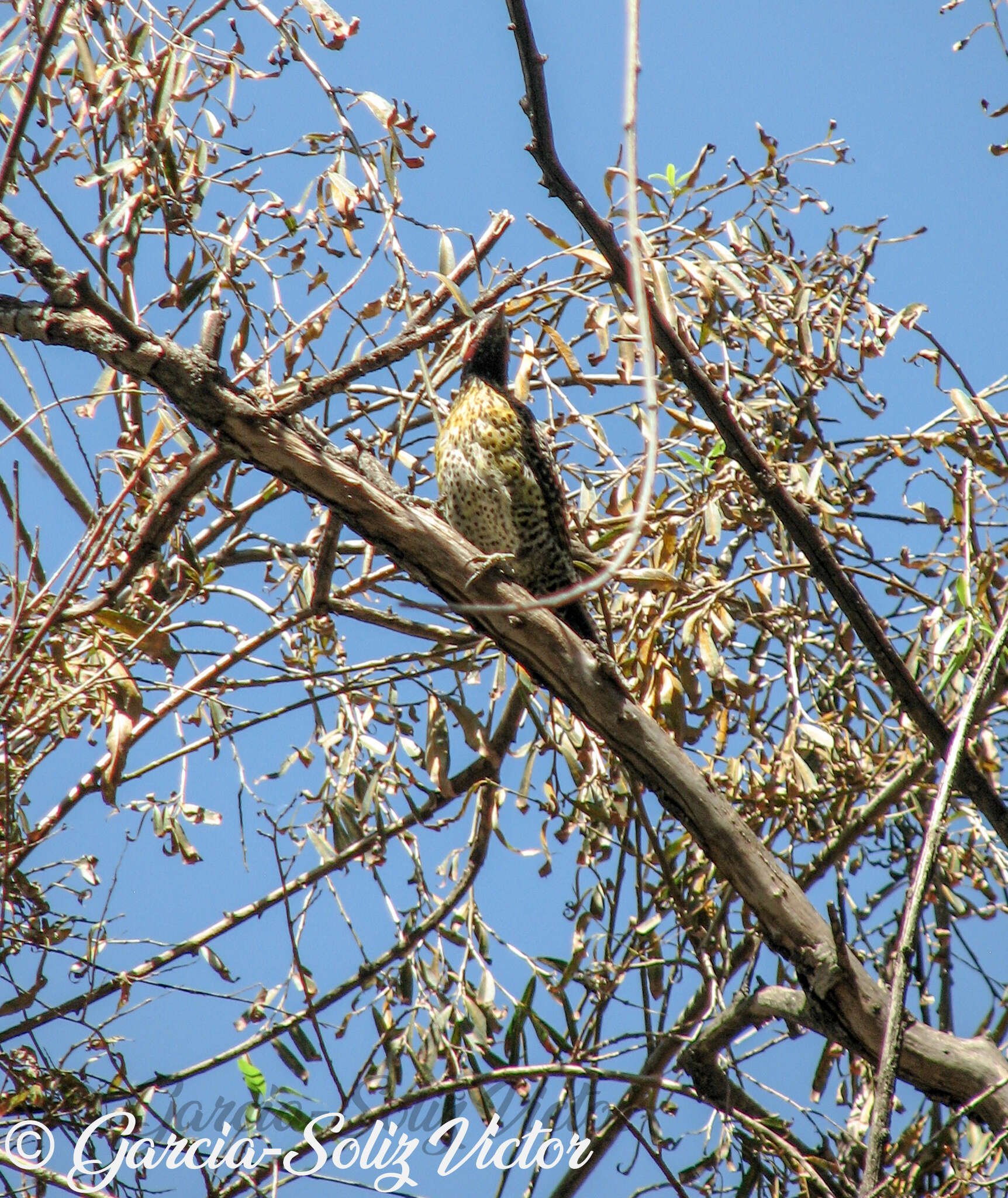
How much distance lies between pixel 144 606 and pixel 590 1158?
5.17 ft

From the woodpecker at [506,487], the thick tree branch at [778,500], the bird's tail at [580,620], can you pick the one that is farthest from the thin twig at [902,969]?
the woodpecker at [506,487]

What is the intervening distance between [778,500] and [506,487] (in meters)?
1.23

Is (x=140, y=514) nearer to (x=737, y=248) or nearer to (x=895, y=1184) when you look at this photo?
(x=737, y=248)

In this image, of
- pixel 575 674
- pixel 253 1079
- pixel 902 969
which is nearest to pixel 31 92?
pixel 575 674

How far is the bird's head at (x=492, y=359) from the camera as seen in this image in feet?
11.1

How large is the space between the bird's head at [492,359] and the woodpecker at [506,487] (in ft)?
0.58

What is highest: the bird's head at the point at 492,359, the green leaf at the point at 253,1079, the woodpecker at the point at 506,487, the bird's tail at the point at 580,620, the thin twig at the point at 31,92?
the bird's head at the point at 492,359

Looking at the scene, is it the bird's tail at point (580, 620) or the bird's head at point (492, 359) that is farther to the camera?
the bird's head at point (492, 359)

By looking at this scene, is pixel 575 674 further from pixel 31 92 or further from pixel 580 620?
pixel 31 92

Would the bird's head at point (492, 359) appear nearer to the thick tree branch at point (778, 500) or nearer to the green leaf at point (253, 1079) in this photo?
the thick tree branch at point (778, 500)

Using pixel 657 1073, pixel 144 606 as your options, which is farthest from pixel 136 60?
pixel 657 1073

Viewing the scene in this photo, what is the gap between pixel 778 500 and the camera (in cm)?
197

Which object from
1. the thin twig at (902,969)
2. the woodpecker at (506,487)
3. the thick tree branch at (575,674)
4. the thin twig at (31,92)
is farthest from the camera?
the woodpecker at (506,487)

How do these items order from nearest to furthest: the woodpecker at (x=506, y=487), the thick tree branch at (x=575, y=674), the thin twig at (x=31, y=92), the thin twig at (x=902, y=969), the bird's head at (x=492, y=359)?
1. the thin twig at (x=31, y=92)
2. the thin twig at (x=902, y=969)
3. the thick tree branch at (x=575, y=674)
4. the woodpecker at (x=506, y=487)
5. the bird's head at (x=492, y=359)
